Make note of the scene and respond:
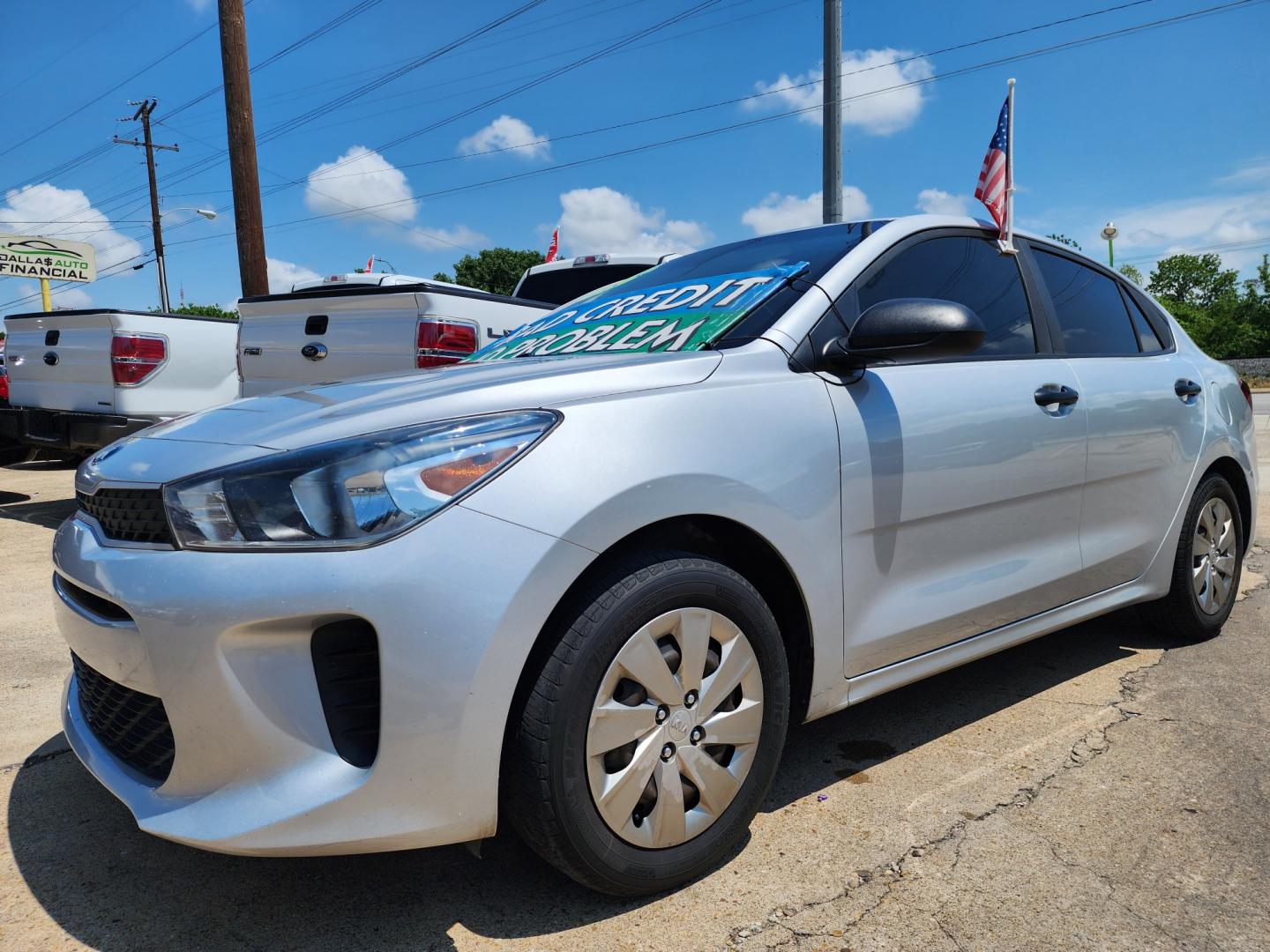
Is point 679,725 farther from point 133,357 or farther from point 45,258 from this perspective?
point 45,258

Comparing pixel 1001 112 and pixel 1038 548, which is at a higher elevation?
pixel 1001 112

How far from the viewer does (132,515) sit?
72.4 inches

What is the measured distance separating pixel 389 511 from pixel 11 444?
712cm

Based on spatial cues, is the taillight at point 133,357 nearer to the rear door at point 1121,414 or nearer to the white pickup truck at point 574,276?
the white pickup truck at point 574,276

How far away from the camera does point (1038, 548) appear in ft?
→ 9.22

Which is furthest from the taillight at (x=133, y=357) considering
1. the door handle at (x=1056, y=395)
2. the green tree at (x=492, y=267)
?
the green tree at (x=492, y=267)

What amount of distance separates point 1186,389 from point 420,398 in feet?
9.82

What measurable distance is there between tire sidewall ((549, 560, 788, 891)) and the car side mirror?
68cm

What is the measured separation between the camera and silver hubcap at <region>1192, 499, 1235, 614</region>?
357cm

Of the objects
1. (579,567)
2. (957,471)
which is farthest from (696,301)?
(579,567)

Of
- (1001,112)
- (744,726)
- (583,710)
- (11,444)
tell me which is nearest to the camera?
(583,710)

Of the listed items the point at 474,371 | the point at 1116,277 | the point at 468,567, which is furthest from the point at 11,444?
the point at 1116,277

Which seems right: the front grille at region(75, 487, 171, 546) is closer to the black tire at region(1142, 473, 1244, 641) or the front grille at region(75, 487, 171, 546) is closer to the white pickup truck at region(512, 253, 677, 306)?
the black tire at region(1142, 473, 1244, 641)

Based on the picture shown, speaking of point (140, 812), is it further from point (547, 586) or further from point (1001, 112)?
point (1001, 112)
